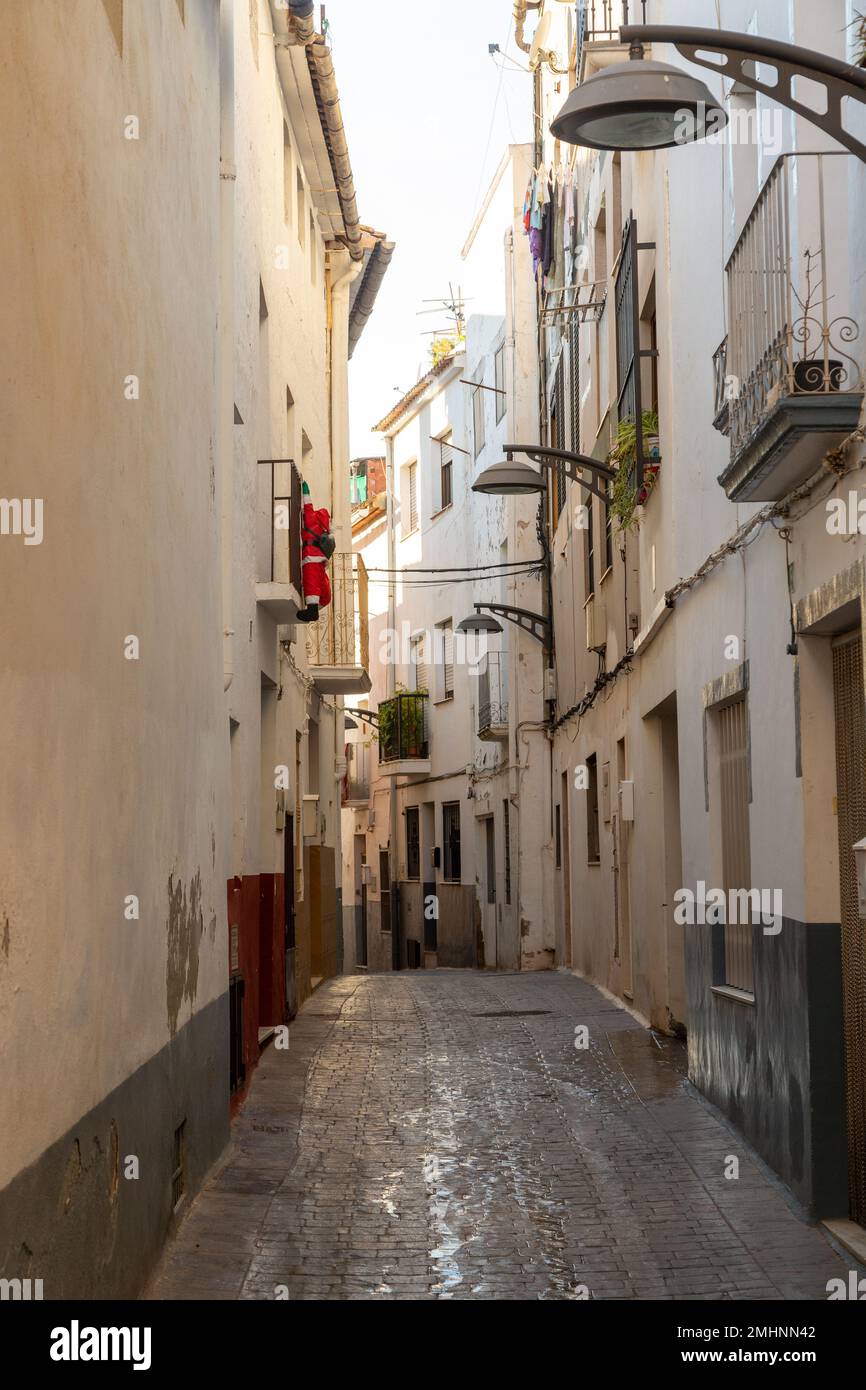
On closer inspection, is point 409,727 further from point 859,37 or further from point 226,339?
point 859,37

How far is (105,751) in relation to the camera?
5.45m

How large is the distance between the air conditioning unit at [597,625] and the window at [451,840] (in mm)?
14307

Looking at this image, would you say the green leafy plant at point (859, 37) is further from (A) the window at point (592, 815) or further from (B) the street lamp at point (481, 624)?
(B) the street lamp at point (481, 624)

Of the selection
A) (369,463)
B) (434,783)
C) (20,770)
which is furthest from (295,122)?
(369,463)

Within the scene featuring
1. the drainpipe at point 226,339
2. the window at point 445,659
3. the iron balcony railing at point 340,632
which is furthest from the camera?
the window at point 445,659

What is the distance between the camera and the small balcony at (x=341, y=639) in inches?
736

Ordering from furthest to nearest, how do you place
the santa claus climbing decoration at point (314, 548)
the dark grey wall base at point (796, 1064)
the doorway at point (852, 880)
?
the santa claus climbing decoration at point (314, 548)
the dark grey wall base at point (796, 1064)
the doorway at point (852, 880)

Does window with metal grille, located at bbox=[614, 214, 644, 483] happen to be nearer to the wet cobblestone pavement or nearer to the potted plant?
the wet cobblestone pavement

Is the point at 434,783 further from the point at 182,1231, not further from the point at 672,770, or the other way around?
the point at 182,1231

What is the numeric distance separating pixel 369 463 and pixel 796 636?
123 ft

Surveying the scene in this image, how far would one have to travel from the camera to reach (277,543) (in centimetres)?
1366

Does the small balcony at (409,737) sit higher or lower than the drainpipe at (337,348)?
lower

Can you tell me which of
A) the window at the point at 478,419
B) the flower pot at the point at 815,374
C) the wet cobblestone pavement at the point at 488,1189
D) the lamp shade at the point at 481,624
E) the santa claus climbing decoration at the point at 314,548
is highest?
the window at the point at 478,419

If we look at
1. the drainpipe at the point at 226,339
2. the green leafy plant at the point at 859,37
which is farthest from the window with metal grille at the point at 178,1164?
the green leafy plant at the point at 859,37
